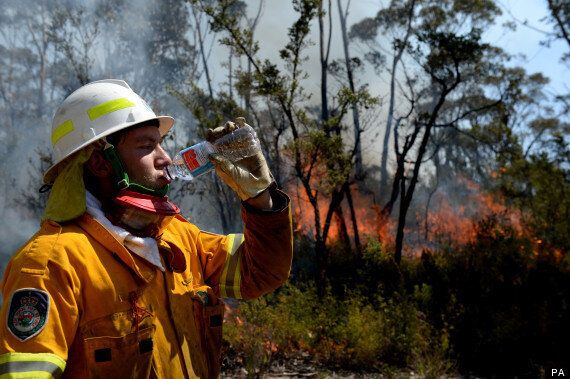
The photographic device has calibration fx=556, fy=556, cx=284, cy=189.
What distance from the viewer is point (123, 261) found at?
5.72 feet

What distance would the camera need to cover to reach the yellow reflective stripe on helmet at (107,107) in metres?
2.00

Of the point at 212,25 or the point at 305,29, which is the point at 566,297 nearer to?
the point at 305,29

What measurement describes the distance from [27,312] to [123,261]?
333mm

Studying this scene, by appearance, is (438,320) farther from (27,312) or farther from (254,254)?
(27,312)

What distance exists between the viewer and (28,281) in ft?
5.00

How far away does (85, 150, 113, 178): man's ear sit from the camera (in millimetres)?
1923

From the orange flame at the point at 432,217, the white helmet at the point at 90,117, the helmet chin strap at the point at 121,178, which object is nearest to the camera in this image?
the helmet chin strap at the point at 121,178

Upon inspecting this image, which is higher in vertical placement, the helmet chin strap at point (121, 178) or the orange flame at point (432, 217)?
the orange flame at point (432, 217)

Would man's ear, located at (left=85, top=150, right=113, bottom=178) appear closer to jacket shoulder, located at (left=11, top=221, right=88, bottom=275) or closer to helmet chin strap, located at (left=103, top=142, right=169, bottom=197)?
helmet chin strap, located at (left=103, top=142, right=169, bottom=197)

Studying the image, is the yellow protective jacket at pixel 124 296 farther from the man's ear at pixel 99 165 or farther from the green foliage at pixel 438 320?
the green foliage at pixel 438 320

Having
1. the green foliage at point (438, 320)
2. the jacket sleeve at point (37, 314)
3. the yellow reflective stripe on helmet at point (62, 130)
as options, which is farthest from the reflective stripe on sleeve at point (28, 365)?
the green foliage at point (438, 320)

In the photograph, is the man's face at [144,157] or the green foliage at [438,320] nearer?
the man's face at [144,157]

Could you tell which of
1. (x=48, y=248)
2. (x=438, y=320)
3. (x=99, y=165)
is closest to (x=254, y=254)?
(x=99, y=165)

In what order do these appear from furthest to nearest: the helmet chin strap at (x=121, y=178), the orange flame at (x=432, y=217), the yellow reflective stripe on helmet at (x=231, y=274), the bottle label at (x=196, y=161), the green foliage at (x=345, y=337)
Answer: the orange flame at (x=432, y=217), the green foliage at (x=345, y=337), the bottle label at (x=196, y=161), the yellow reflective stripe on helmet at (x=231, y=274), the helmet chin strap at (x=121, y=178)
